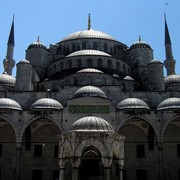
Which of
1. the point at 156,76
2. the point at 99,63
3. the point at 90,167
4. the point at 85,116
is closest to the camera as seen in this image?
the point at 90,167

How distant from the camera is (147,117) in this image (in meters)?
19.4

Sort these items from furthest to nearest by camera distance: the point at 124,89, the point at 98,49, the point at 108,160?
the point at 98,49 → the point at 124,89 → the point at 108,160

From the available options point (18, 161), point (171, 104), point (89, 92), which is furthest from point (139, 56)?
point (18, 161)

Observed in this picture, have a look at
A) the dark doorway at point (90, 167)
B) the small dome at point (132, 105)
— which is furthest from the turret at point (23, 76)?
the dark doorway at point (90, 167)

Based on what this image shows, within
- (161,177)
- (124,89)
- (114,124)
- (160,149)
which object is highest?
(124,89)

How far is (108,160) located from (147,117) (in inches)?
405

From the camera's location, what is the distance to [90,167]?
1447 centimetres

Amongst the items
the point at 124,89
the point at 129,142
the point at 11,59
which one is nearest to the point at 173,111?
the point at 129,142

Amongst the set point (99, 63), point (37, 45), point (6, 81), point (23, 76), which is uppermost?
point (37, 45)

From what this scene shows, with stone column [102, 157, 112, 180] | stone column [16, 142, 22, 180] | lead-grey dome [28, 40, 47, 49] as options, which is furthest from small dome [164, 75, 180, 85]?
stone column [102, 157, 112, 180]

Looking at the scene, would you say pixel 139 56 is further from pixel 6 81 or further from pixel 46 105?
Answer: pixel 46 105

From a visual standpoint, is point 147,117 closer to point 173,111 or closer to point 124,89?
point 173,111

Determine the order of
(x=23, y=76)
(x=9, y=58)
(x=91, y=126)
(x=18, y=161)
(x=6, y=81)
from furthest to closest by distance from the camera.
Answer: (x=9, y=58) → (x=6, y=81) → (x=23, y=76) → (x=18, y=161) → (x=91, y=126)

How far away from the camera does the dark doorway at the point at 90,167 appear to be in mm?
13336
